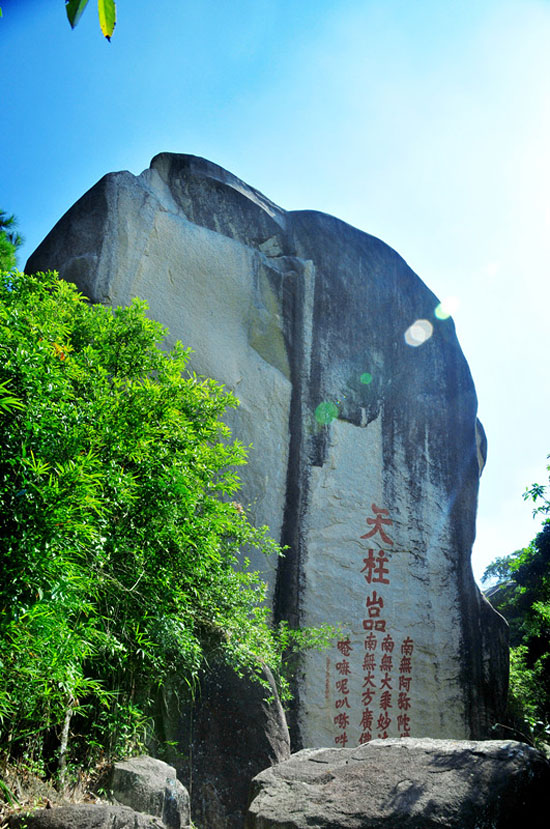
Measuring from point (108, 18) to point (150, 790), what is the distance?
359cm

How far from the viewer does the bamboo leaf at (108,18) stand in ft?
2.94

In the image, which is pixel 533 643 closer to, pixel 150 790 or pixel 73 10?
pixel 150 790

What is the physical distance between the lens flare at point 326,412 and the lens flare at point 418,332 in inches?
65.6

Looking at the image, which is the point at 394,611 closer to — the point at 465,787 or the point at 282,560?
the point at 282,560

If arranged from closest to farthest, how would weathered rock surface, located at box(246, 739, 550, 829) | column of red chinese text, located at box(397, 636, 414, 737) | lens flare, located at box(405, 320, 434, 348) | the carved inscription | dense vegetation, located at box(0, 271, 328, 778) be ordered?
dense vegetation, located at box(0, 271, 328, 778) < weathered rock surface, located at box(246, 739, 550, 829) < the carved inscription < column of red chinese text, located at box(397, 636, 414, 737) < lens flare, located at box(405, 320, 434, 348)

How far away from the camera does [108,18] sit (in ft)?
2.95

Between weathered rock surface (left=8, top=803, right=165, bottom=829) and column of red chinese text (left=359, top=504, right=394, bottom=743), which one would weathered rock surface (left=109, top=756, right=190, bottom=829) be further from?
column of red chinese text (left=359, top=504, right=394, bottom=743)

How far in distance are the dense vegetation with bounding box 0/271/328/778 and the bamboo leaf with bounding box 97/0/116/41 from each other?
1.73 metres

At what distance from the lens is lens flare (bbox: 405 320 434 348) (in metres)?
8.06

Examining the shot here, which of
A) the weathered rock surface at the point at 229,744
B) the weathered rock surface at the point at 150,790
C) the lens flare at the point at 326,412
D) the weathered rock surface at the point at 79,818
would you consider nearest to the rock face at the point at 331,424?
the lens flare at the point at 326,412

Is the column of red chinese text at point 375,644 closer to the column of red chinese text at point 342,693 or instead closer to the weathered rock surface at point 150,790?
the column of red chinese text at point 342,693

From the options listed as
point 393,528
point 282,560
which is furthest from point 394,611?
point 282,560

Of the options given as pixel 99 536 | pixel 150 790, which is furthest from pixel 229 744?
pixel 99 536

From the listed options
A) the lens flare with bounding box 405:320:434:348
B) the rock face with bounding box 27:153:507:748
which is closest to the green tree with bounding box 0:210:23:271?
the rock face with bounding box 27:153:507:748
